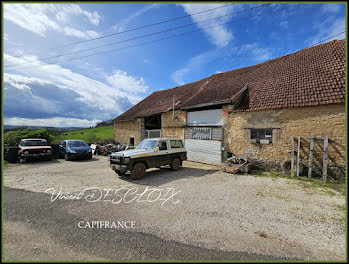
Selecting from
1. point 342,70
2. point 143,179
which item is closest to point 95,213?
point 143,179

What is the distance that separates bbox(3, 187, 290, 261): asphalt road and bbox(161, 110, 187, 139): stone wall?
9.47 m

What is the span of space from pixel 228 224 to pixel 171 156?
16.9ft

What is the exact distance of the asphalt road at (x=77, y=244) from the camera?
2.59 m

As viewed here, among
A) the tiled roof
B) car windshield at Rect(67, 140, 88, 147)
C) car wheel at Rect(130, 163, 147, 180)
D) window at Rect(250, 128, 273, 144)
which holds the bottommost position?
car wheel at Rect(130, 163, 147, 180)

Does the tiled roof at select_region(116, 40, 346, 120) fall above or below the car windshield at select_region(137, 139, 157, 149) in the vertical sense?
above

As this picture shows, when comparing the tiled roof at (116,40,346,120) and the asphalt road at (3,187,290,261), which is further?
the tiled roof at (116,40,346,120)

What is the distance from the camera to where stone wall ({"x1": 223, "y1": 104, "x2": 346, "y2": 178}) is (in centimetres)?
682

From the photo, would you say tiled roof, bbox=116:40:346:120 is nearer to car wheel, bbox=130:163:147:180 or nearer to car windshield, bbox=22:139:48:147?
car wheel, bbox=130:163:147:180

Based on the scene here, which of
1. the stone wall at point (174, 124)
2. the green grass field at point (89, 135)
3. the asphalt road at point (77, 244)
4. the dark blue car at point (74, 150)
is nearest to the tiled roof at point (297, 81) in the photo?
the stone wall at point (174, 124)

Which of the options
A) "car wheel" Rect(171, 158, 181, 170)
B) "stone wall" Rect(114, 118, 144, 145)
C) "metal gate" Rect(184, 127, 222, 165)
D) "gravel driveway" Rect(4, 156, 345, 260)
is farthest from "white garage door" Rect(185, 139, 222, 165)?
"stone wall" Rect(114, 118, 144, 145)

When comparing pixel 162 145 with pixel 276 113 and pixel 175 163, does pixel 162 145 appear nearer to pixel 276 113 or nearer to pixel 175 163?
pixel 175 163

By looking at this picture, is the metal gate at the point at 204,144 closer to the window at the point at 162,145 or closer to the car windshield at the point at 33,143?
the window at the point at 162,145

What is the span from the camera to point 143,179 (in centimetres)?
706

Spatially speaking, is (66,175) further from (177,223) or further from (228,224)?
(228,224)
